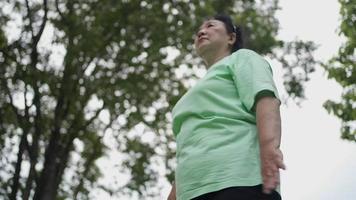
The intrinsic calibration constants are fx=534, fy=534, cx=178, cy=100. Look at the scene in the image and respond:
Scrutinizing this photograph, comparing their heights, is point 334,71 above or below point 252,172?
above

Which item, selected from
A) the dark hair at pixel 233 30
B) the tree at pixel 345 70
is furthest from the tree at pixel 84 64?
the dark hair at pixel 233 30

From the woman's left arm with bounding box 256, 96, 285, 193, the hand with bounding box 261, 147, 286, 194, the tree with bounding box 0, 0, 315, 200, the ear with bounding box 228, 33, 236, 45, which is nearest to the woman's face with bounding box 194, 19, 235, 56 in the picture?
the ear with bounding box 228, 33, 236, 45

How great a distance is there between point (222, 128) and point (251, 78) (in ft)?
0.70

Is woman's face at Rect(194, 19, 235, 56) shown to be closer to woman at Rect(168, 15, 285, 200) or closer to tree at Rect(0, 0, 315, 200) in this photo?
woman at Rect(168, 15, 285, 200)

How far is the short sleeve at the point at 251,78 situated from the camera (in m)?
1.92

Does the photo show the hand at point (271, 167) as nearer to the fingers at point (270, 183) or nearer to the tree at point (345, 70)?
the fingers at point (270, 183)

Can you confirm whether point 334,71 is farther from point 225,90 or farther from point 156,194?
point 225,90

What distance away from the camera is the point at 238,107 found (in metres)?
1.98

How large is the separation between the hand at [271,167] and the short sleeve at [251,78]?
23 centimetres

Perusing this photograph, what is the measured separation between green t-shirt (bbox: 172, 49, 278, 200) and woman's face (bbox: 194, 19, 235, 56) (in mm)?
183

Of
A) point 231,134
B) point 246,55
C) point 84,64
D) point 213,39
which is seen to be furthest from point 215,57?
point 84,64

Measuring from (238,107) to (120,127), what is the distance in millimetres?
11240

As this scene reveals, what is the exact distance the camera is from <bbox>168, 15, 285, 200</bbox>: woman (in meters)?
1.78

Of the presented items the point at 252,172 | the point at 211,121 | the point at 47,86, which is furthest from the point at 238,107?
the point at 47,86
